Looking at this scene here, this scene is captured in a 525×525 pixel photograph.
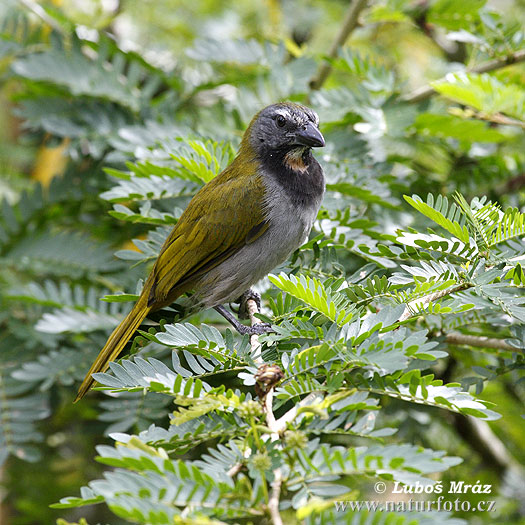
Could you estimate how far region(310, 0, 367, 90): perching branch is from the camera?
12.1 feet

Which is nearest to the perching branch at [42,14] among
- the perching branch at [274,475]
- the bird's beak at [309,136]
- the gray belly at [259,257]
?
the bird's beak at [309,136]

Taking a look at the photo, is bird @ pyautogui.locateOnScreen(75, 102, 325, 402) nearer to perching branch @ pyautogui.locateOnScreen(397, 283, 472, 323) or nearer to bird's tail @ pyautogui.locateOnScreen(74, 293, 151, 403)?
bird's tail @ pyautogui.locateOnScreen(74, 293, 151, 403)

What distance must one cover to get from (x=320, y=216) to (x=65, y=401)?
187 cm

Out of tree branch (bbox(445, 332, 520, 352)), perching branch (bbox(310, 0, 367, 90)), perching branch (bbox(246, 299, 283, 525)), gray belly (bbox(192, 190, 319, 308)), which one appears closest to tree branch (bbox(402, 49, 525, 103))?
perching branch (bbox(310, 0, 367, 90))

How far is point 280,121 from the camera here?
337 centimetres

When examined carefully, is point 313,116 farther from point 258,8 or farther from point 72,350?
point 258,8

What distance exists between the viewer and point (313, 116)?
321cm

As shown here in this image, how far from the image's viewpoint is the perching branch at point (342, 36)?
3.68 m

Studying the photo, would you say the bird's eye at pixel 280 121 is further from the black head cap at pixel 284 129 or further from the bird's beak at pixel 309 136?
the bird's beak at pixel 309 136

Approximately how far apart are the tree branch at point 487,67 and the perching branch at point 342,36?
1.74ft

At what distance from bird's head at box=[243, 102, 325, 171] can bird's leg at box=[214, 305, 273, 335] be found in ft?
2.68

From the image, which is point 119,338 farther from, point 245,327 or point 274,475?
point 274,475

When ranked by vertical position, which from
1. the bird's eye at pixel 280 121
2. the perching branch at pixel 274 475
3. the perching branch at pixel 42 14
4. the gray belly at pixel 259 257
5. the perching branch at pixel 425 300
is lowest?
the gray belly at pixel 259 257

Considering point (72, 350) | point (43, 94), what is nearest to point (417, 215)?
point (72, 350)
